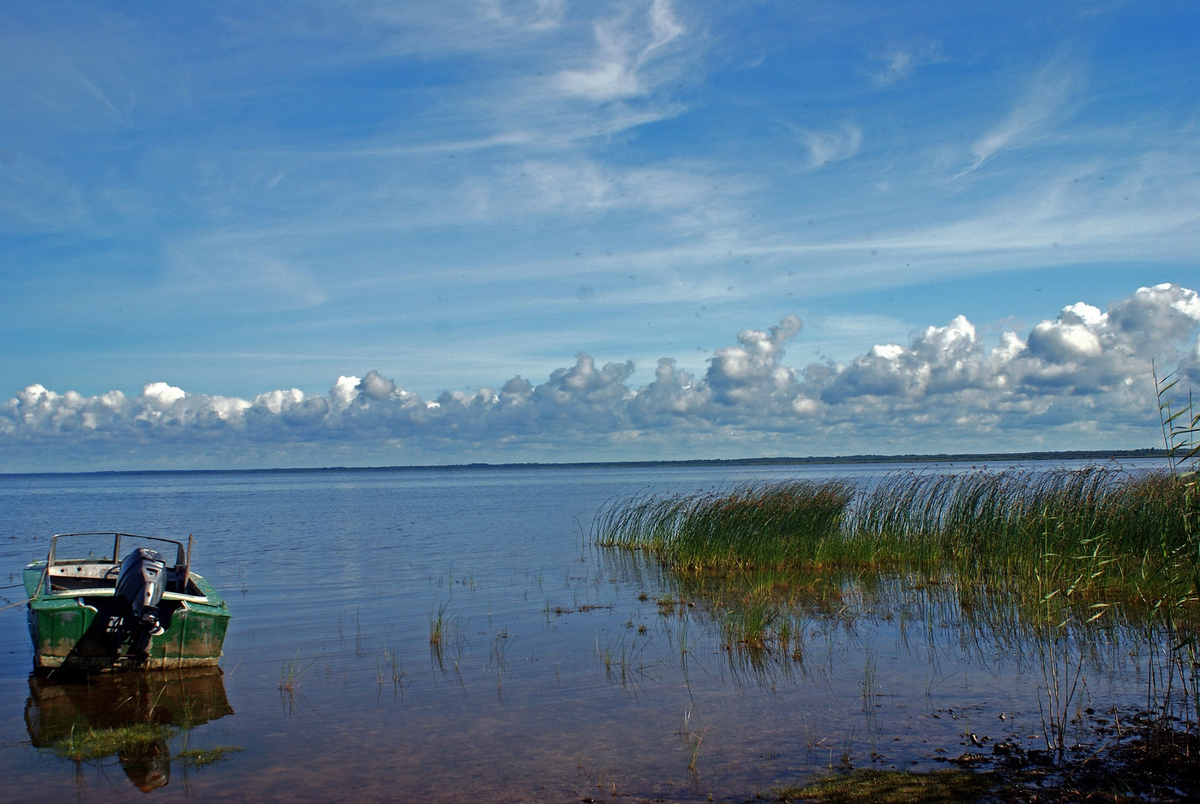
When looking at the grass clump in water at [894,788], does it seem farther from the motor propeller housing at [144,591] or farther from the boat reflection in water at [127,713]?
the motor propeller housing at [144,591]

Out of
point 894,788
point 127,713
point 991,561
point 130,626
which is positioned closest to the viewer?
point 894,788

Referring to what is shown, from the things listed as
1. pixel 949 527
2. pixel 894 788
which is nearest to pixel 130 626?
pixel 894 788

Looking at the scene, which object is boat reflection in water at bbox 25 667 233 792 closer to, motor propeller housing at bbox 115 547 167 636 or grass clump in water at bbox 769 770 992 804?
motor propeller housing at bbox 115 547 167 636

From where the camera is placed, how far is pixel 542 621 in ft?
48.0

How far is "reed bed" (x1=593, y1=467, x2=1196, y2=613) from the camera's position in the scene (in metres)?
14.1

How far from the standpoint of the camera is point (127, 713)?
953cm

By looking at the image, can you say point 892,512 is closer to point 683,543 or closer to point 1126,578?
point 683,543

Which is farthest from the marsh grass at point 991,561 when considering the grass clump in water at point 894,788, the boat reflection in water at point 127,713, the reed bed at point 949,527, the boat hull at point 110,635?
the boat hull at point 110,635

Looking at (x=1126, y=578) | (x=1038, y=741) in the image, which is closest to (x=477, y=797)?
(x=1038, y=741)

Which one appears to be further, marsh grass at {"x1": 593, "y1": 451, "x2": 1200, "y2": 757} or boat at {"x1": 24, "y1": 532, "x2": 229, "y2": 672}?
boat at {"x1": 24, "y1": 532, "x2": 229, "y2": 672}

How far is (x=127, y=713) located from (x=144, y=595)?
5.60 ft

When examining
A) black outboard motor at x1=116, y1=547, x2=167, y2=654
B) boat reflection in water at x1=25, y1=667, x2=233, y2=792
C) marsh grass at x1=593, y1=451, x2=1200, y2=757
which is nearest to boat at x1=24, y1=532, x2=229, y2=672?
black outboard motor at x1=116, y1=547, x2=167, y2=654

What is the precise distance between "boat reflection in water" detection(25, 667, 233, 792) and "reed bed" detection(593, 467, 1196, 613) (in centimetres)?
1159

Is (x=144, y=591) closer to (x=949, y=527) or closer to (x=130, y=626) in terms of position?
(x=130, y=626)
